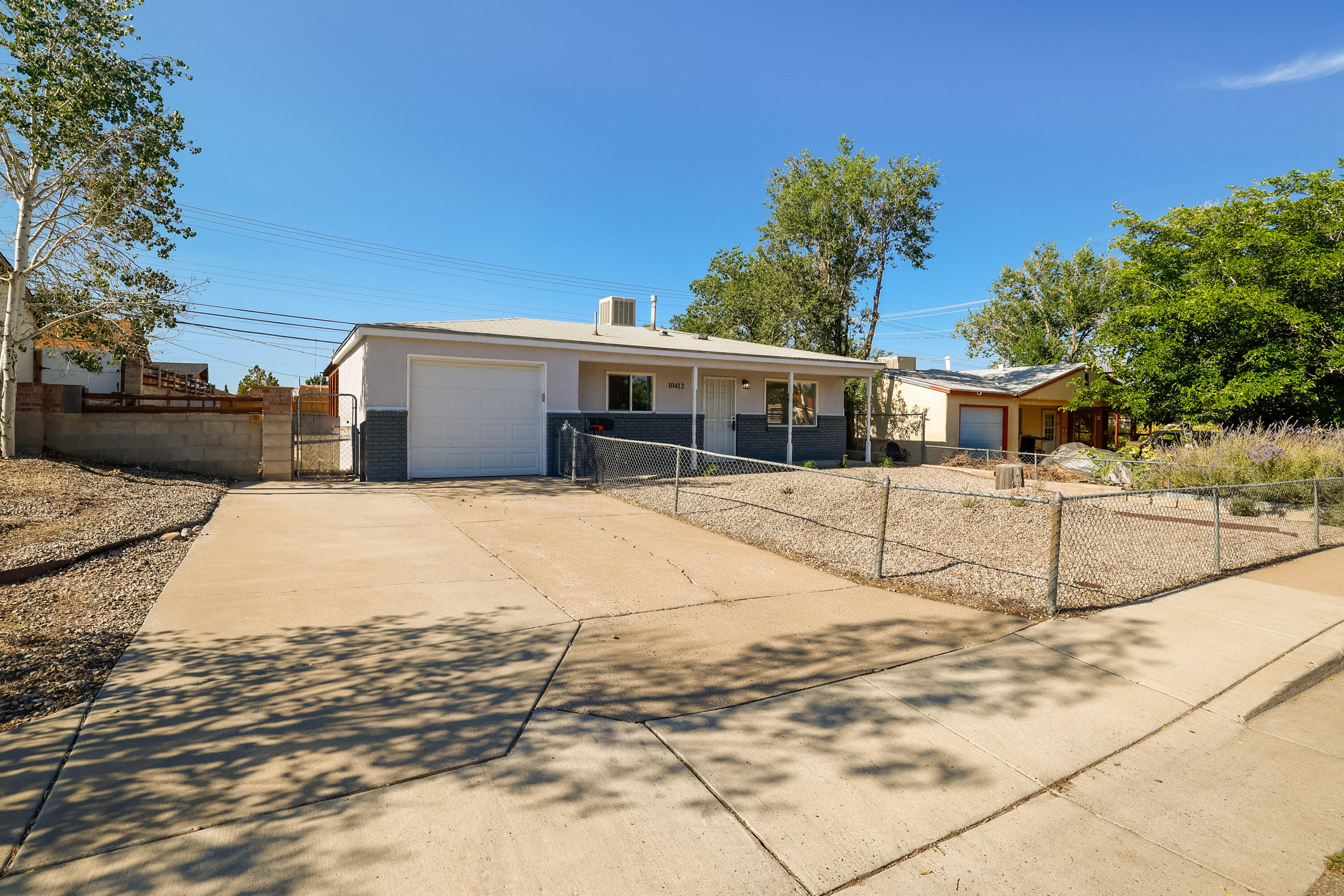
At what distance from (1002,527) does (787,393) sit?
10.5 m

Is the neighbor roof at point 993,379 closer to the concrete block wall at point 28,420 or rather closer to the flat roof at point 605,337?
the flat roof at point 605,337

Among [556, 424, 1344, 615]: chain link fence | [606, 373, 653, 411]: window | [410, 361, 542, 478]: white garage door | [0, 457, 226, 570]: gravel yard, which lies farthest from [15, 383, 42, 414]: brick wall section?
[606, 373, 653, 411]: window

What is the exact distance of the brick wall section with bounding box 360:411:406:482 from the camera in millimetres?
12328

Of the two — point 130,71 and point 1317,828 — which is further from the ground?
point 130,71

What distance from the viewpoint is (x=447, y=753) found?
9.78 ft

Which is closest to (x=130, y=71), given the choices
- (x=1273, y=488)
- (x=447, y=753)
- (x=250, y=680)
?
(x=250, y=680)

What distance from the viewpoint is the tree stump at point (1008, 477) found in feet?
44.4

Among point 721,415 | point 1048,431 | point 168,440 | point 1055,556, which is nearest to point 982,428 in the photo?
point 1048,431

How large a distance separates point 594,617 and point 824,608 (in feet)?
6.14

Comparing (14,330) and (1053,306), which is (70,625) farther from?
(1053,306)

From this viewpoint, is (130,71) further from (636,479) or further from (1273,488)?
(1273,488)

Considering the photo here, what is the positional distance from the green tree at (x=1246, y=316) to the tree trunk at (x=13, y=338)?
81.7 ft

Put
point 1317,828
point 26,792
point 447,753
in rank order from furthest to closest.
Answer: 1. point 447,753
2. point 1317,828
3. point 26,792

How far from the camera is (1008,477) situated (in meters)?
13.6
